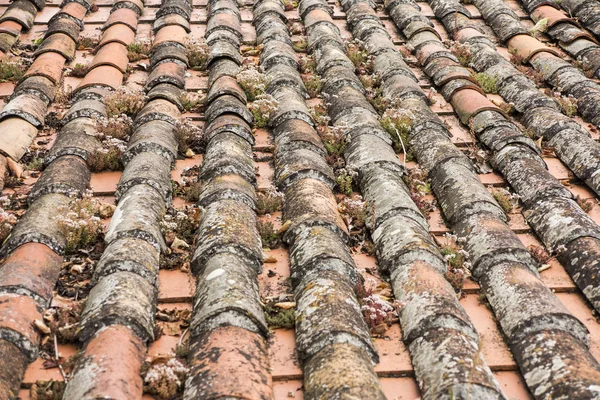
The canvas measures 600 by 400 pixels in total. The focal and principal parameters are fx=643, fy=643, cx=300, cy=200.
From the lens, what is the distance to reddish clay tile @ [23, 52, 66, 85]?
18.8 feet

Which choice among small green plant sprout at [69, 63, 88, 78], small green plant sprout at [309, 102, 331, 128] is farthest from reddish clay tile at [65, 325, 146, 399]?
small green plant sprout at [69, 63, 88, 78]

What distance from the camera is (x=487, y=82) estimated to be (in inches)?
236

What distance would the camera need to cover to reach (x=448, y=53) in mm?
6379

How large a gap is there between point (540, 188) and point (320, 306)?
1.97 metres

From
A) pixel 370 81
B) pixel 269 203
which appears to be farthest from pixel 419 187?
pixel 370 81

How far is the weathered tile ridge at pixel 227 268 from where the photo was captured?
9.71 ft

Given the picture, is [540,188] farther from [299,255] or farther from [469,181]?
[299,255]

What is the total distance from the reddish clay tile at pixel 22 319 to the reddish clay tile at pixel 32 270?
0.29ft

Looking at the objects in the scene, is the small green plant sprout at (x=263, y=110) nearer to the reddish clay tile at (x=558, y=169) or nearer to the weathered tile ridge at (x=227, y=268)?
the weathered tile ridge at (x=227, y=268)

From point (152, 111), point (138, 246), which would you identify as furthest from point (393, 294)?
point (152, 111)

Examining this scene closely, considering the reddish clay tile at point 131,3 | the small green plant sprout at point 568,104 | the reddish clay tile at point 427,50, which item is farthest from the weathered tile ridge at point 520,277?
the reddish clay tile at point 131,3

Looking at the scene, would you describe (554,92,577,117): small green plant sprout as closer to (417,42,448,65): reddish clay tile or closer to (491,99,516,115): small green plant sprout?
(491,99,516,115): small green plant sprout

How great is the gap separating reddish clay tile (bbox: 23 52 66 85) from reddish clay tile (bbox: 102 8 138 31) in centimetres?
88

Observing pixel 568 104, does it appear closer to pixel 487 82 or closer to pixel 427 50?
pixel 487 82
